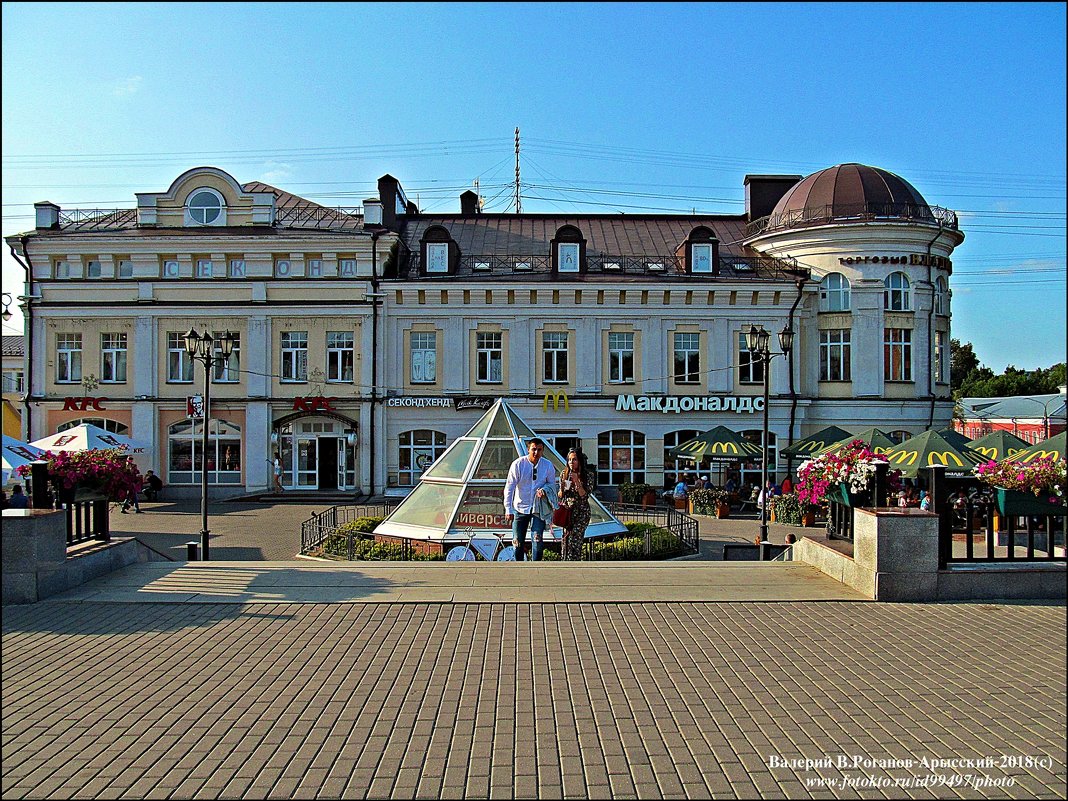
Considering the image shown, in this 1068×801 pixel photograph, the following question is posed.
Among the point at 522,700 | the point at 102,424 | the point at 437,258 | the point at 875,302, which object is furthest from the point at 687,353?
the point at 522,700

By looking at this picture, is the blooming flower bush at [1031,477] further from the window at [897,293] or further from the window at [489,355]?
the window at [897,293]

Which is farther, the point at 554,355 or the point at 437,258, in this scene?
the point at 437,258

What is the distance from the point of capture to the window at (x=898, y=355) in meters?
33.9

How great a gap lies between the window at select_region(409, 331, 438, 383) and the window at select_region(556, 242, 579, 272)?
19.2 feet

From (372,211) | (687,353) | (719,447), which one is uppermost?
(372,211)

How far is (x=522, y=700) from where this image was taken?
5969 millimetres

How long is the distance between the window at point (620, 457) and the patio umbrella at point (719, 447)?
3.63m

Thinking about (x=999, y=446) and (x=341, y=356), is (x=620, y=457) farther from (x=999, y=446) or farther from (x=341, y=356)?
(x=999, y=446)

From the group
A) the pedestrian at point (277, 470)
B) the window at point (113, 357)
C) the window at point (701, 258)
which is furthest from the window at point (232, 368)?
the window at point (701, 258)

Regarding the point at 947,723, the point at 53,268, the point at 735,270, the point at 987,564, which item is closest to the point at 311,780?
the point at 947,723

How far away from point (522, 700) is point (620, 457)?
2769cm

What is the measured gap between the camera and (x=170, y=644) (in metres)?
7.46

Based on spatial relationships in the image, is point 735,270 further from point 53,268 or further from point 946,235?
point 53,268

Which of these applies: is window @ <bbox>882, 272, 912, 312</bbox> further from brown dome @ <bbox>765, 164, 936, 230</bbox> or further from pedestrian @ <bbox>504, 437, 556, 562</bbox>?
pedestrian @ <bbox>504, 437, 556, 562</bbox>
